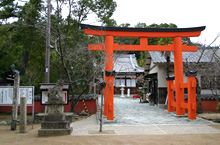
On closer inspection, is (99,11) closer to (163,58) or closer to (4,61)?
(163,58)

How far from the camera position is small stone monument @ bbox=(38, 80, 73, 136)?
28.1 ft

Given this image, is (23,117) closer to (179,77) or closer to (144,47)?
(144,47)

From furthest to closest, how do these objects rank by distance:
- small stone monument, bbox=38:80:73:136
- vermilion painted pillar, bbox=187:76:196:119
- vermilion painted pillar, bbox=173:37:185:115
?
1. vermilion painted pillar, bbox=173:37:185:115
2. vermilion painted pillar, bbox=187:76:196:119
3. small stone monument, bbox=38:80:73:136

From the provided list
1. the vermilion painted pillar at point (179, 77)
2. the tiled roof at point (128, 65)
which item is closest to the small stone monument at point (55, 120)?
the vermilion painted pillar at point (179, 77)

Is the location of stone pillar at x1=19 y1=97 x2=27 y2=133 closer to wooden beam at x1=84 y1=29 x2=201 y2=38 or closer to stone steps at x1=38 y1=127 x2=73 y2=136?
stone steps at x1=38 y1=127 x2=73 y2=136

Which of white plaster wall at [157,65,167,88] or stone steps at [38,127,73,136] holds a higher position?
white plaster wall at [157,65,167,88]

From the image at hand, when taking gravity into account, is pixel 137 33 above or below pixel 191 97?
above

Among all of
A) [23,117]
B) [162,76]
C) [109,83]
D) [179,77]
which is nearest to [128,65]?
[162,76]

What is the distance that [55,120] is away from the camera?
8969mm

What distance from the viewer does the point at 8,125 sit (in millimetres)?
11695

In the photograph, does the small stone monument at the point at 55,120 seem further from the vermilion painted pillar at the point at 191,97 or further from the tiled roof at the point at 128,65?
the tiled roof at the point at 128,65

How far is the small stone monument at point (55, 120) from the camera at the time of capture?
856cm

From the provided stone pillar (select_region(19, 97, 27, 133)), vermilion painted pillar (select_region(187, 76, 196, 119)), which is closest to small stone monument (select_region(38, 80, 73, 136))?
stone pillar (select_region(19, 97, 27, 133))

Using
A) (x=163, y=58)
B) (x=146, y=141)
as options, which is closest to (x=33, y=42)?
(x=163, y=58)
